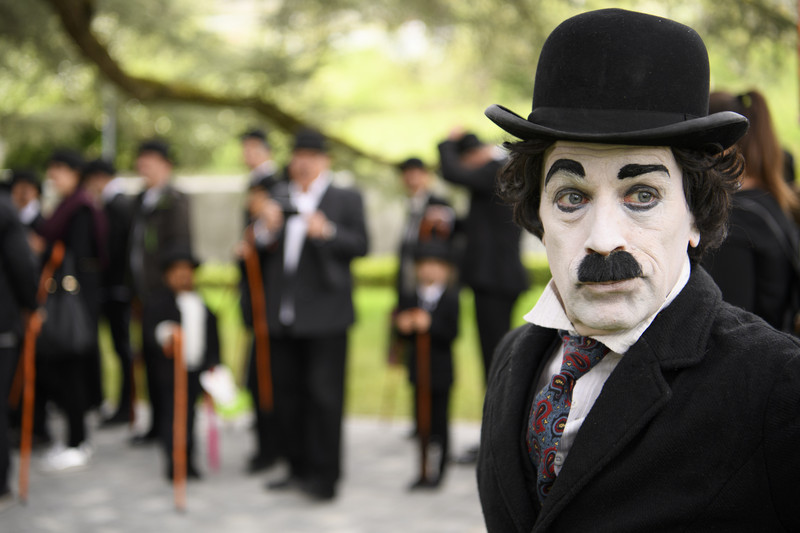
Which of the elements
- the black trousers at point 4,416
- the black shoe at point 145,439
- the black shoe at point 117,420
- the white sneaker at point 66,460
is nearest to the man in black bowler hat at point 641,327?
the black trousers at point 4,416

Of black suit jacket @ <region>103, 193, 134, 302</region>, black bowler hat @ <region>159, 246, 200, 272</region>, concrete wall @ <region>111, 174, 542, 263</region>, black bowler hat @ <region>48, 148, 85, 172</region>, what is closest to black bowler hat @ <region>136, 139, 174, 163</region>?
black bowler hat @ <region>48, 148, 85, 172</region>

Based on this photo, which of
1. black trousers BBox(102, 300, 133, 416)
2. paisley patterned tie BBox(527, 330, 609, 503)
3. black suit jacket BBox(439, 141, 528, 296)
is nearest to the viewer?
paisley patterned tie BBox(527, 330, 609, 503)

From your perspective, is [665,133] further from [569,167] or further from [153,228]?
[153,228]

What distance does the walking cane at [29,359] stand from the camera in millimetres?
5879

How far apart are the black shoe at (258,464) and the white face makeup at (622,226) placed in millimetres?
5091

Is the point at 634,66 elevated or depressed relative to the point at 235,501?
elevated

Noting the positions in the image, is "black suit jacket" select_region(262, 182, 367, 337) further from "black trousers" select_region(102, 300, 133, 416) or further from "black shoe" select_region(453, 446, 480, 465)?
"black trousers" select_region(102, 300, 133, 416)

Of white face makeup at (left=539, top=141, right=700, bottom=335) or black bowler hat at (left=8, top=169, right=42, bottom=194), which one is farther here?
black bowler hat at (left=8, top=169, right=42, bottom=194)

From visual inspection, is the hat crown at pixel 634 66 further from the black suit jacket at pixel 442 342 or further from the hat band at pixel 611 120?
the black suit jacket at pixel 442 342

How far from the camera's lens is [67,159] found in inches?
279

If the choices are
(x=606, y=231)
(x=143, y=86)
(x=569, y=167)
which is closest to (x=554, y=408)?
(x=606, y=231)

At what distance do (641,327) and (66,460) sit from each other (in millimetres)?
5853

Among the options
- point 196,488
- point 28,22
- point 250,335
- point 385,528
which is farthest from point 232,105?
point 385,528

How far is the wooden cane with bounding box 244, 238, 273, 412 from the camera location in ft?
21.2
